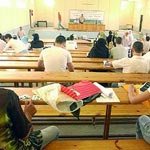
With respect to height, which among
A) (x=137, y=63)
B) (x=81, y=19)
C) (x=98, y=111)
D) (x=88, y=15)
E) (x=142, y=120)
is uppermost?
(x=88, y=15)

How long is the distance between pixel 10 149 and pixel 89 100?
0.70 metres

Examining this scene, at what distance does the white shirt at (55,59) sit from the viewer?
11.2ft

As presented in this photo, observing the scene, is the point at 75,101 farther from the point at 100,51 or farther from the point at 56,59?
the point at 100,51

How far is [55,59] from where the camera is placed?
343 cm

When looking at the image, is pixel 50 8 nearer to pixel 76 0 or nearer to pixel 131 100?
pixel 76 0

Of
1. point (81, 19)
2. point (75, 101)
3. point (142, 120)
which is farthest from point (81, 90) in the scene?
point (81, 19)

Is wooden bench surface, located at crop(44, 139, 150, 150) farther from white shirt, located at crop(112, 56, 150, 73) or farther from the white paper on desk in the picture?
white shirt, located at crop(112, 56, 150, 73)

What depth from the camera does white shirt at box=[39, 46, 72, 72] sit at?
342cm

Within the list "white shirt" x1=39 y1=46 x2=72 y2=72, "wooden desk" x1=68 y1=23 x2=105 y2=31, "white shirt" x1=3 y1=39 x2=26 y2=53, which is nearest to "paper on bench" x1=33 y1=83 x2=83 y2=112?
"white shirt" x1=39 y1=46 x2=72 y2=72

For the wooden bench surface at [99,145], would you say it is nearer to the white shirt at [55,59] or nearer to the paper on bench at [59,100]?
the paper on bench at [59,100]

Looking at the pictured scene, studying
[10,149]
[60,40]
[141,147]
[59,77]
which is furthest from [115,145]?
[60,40]

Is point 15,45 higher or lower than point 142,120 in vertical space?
higher

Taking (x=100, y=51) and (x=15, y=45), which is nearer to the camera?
(x=100, y=51)

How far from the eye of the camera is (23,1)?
12.6m
